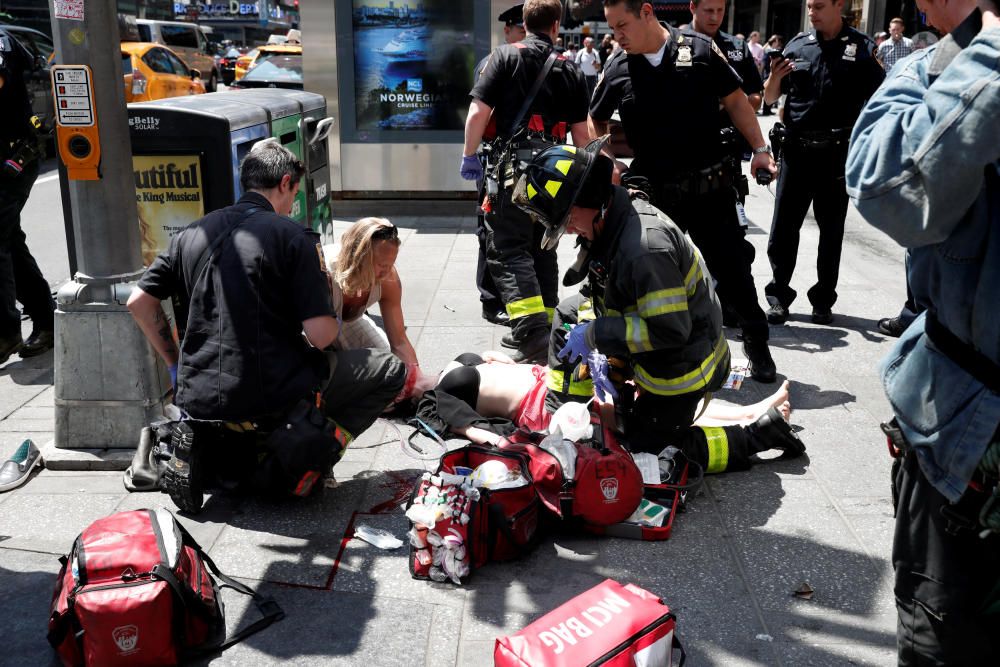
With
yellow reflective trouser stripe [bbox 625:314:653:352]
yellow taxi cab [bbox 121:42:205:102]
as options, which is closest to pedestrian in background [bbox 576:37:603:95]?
yellow taxi cab [bbox 121:42:205:102]

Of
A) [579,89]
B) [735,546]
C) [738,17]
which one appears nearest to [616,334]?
[735,546]

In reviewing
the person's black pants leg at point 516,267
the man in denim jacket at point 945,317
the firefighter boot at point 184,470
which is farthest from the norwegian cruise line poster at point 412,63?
the man in denim jacket at point 945,317

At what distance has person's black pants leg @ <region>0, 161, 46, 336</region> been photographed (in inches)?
218

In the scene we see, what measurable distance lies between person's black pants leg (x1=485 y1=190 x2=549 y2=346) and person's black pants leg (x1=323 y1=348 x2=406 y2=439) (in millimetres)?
1549

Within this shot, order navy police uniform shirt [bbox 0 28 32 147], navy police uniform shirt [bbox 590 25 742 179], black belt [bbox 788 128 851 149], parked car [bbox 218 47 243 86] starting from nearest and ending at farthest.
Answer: navy police uniform shirt [bbox 590 25 742 179], navy police uniform shirt [bbox 0 28 32 147], black belt [bbox 788 128 851 149], parked car [bbox 218 47 243 86]

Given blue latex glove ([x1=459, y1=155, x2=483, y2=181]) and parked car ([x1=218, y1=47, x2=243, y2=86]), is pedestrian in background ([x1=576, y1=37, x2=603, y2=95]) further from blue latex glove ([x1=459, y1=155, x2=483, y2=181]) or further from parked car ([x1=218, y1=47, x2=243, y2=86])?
blue latex glove ([x1=459, y1=155, x2=483, y2=181])

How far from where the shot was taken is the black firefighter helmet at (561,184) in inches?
140

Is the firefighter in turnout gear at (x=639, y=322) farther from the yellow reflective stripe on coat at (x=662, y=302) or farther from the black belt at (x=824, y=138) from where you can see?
the black belt at (x=824, y=138)

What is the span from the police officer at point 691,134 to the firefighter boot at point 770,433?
106 cm

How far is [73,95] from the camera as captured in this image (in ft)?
12.8

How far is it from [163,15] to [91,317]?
139ft

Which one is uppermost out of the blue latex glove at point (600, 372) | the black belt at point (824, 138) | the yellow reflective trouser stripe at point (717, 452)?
the black belt at point (824, 138)

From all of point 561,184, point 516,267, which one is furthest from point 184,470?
point 516,267

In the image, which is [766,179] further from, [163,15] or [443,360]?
[163,15]
